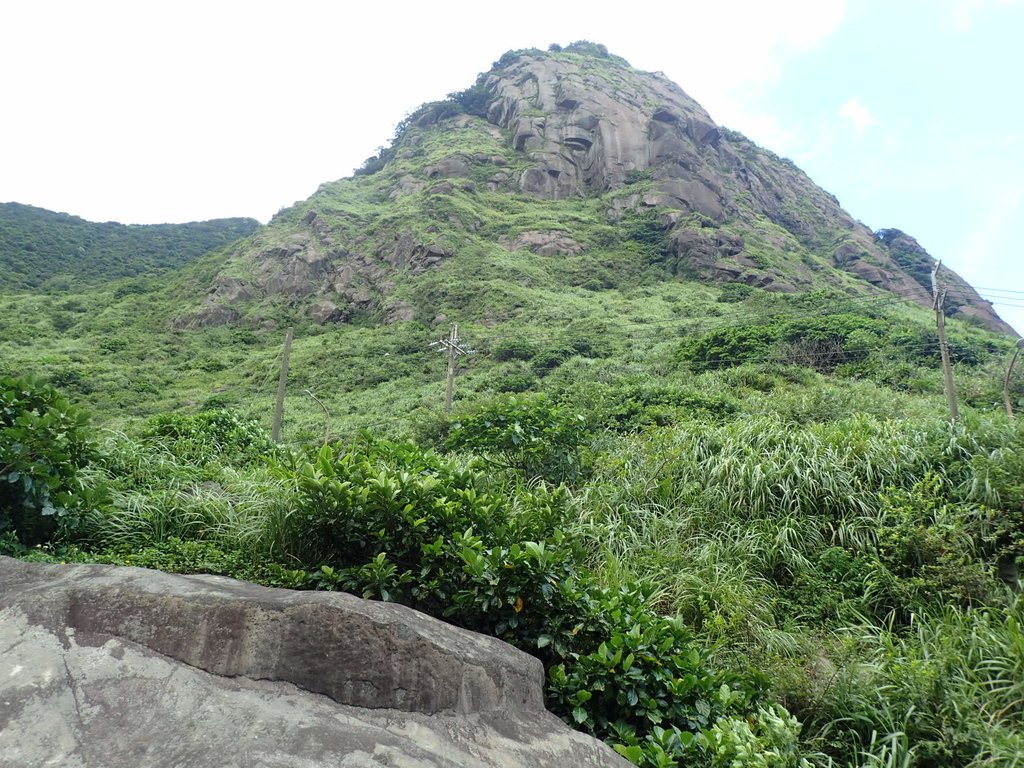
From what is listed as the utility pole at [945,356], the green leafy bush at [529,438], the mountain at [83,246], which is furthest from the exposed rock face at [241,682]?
the mountain at [83,246]

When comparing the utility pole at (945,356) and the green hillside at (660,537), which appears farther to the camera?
the utility pole at (945,356)

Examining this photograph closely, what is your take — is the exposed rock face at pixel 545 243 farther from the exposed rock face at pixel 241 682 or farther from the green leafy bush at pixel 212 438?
the exposed rock face at pixel 241 682

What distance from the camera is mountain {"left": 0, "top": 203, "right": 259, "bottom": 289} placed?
6219cm

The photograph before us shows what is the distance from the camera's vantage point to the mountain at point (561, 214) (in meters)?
53.8

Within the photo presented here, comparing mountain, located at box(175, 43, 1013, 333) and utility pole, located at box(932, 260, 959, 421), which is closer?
utility pole, located at box(932, 260, 959, 421)

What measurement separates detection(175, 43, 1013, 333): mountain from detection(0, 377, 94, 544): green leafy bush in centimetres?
4130

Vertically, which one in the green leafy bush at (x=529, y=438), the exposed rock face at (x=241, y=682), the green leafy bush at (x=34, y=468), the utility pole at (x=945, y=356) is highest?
the utility pole at (x=945, y=356)

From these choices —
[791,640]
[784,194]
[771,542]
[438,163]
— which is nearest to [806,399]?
[771,542]

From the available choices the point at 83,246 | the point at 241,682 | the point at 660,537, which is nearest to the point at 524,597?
the point at 241,682

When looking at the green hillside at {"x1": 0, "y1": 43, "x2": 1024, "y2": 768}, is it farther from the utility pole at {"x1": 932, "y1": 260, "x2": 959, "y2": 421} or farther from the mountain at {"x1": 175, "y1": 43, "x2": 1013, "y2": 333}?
the mountain at {"x1": 175, "y1": 43, "x2": 1013, "y2": 333}

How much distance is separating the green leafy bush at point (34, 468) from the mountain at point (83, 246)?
67.1 m

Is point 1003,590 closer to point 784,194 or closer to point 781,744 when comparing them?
point 781,744

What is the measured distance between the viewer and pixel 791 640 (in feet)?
15.3

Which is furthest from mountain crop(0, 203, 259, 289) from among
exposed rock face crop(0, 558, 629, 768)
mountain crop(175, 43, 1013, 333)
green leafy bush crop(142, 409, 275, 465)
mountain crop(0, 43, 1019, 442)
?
exposed rock face crop(0, 558, 629, 768)
